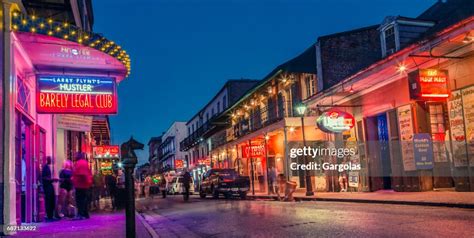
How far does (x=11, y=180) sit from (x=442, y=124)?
570 inches

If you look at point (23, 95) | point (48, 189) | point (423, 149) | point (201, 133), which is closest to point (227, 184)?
point (423, 149)

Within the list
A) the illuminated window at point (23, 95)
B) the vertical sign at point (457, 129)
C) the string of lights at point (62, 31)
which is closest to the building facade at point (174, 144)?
the vertical sign at point (457, 129)

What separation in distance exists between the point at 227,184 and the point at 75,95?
48.6ft

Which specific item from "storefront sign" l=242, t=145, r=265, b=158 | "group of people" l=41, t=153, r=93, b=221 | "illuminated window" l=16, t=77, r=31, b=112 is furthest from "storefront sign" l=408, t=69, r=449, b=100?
"storefront sign" l=242, t=145, r=265, b=158

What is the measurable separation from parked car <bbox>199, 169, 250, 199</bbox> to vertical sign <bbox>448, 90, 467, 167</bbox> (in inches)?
471

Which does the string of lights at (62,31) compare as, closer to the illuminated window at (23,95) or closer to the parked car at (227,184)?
the illuminated window at (23,95)

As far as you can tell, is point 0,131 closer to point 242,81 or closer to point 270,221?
point 270,221

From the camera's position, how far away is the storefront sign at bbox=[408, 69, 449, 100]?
1553 centimetres

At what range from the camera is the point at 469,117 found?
50.1ft

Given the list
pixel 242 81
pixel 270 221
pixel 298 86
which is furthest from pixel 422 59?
pixel 242 81

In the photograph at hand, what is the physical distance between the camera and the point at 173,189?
46219mm

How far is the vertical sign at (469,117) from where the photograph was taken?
49.6 feet

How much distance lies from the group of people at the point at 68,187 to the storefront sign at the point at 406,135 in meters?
11.5

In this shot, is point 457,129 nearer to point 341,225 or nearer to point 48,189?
point 341,225
